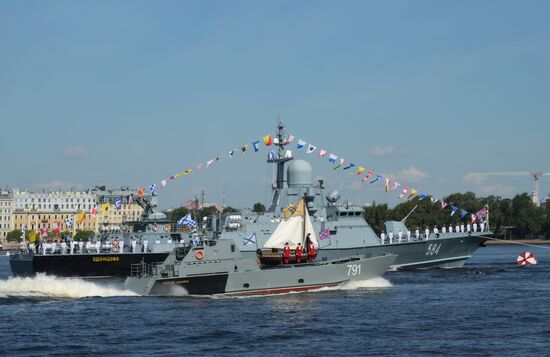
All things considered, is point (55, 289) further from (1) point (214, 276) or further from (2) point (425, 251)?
(2) point (425, 251)

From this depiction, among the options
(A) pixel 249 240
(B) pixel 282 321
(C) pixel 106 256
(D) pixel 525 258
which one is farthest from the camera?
(D) pixel 525 258

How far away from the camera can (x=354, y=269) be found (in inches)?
1916

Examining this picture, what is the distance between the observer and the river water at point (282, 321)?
3031 centimetres

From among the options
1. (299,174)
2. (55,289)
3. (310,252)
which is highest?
(299,174)

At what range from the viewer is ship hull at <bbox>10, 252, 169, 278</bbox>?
216ft

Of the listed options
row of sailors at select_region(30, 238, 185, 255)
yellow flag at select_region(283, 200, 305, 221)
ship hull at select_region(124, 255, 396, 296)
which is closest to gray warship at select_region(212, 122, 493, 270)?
row of sailors at select_region(30, 238, 185, 255)

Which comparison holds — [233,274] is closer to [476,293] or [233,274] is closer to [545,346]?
[476,293]

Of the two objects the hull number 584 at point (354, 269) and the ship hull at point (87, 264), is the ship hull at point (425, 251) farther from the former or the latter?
the hull number 584 at point (354, 269)

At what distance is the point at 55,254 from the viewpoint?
6600 cm

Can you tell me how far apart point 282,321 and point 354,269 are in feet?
43.0

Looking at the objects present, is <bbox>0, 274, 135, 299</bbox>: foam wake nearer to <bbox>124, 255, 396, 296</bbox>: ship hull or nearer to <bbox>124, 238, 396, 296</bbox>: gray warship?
<bbox>124, 255, 396, 296</bbox>: ship hull

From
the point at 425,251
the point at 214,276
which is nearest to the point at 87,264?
the point at 214,276

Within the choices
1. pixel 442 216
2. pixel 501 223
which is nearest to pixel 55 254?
pixel 442 216

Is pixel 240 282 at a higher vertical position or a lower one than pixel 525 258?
lower
